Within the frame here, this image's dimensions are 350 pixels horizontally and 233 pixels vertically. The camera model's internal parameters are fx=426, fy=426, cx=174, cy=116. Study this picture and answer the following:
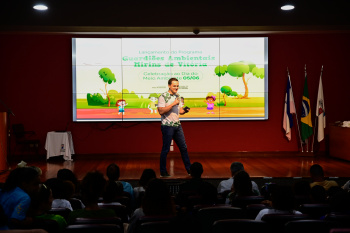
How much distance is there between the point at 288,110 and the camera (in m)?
9.16

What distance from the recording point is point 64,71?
356 inches

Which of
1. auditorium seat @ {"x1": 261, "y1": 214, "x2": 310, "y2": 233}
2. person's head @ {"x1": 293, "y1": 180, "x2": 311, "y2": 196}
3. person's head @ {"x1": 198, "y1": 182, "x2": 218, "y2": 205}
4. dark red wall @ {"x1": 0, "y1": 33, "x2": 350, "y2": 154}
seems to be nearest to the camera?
auditorium seat @ {"x1": 261, "y1": 214, "x2": 310, "y2": 233}

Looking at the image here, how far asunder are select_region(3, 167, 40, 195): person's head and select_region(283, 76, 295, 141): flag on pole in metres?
6.92

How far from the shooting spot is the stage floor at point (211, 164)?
6.84 meters

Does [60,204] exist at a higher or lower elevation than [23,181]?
lower

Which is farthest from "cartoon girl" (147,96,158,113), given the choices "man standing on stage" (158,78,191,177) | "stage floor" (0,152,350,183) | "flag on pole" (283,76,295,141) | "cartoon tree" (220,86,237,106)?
"flag on pole" (283,76,295,141)

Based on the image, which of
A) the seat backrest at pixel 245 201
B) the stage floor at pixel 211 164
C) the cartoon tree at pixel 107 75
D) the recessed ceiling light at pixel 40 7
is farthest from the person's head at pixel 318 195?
the cartoon tree at pixel 107 75

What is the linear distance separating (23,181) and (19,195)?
0.56 feet

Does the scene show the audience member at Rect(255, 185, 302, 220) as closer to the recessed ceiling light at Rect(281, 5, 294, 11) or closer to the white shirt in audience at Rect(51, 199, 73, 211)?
the white shirt in audience at Rect(51, 199, 73, 211)

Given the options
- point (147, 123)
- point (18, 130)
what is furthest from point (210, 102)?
point (18, 130)

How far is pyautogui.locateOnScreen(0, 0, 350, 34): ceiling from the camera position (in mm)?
6336

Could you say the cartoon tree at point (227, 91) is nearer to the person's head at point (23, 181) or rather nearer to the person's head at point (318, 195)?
the person's head at point (318, 195)

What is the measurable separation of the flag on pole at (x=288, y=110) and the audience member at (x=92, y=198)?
6737mm

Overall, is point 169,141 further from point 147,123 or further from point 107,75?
point 107,75
